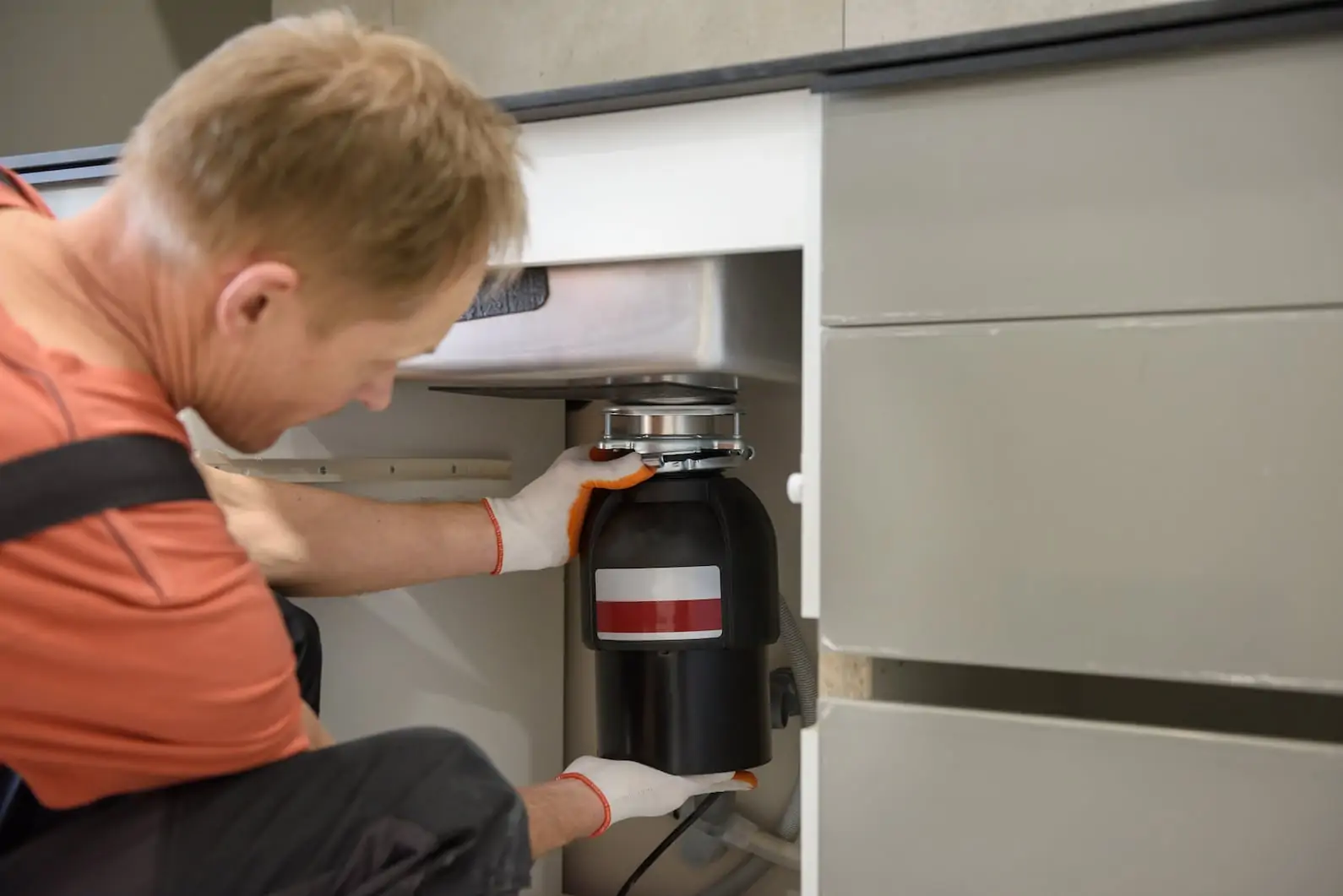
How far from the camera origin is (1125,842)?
63 centimetres

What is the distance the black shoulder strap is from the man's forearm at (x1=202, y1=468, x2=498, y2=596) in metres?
0.37

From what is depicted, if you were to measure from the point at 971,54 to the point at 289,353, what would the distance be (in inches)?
18.1

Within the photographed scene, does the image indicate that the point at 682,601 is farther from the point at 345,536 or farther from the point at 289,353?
the point at 289,353

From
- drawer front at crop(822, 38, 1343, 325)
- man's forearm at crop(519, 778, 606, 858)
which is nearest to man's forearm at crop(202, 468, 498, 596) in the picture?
man's forearm at crop(519, 778, 606, 858)

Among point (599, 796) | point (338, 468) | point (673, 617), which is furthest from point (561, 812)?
point (338, 468)

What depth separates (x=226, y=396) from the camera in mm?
595

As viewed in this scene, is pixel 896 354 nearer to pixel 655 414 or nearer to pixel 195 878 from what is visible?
pixel 655 414

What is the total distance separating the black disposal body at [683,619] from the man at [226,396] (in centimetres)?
29

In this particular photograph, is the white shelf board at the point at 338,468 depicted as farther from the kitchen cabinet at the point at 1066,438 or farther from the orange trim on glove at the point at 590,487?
the kitchen cabinet at the point at 1066,438

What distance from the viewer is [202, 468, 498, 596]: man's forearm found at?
2.88 feet

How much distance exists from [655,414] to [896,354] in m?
0.34

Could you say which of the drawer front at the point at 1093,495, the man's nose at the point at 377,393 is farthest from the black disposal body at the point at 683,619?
the man's nose at the point at 377,393

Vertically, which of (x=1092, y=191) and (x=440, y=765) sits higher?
(x=1092, y=191)

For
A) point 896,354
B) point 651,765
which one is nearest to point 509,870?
point 651,765
